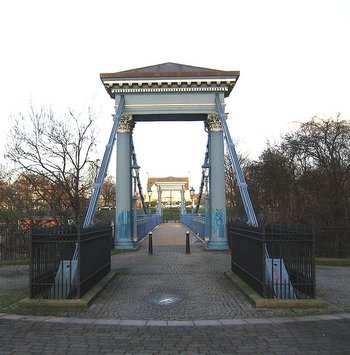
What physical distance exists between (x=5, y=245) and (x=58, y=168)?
4.92m

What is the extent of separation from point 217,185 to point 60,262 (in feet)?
39.0

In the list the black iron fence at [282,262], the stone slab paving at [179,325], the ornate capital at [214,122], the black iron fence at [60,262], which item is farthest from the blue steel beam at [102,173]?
the black iron fence at [282,262]

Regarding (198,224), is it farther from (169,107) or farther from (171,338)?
(171,338)

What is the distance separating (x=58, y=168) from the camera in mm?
19250

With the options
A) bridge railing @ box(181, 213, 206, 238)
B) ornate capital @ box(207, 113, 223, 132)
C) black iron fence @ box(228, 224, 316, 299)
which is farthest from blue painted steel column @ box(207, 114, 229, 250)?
black iron fence @ box(228, 224, 316, 299)

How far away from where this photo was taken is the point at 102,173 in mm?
15891

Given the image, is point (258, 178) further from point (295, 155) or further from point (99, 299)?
point (99, 299)

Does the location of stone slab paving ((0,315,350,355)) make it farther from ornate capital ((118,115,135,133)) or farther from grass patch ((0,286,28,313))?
ornate capital ((118,115,135,133))

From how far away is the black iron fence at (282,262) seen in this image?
7770 millimetres

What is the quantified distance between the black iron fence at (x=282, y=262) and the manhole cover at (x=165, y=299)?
1.59 meters

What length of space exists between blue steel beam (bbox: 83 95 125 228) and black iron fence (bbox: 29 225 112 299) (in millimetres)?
3820

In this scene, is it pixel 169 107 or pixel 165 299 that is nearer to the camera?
pixel 165 299

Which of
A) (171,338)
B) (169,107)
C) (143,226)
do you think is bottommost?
(171,338)

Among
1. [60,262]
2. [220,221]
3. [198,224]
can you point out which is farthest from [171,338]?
[198,224]
